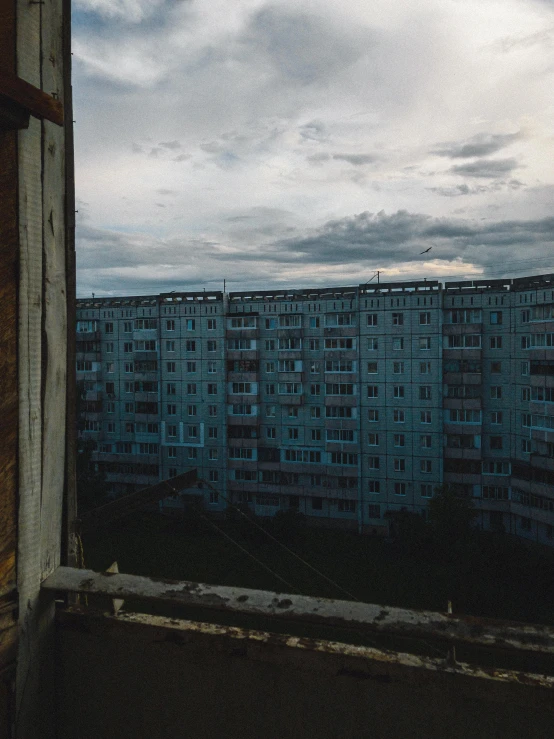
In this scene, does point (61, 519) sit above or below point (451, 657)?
above

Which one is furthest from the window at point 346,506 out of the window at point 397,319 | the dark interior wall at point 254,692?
the dark interior wall at point 254,692

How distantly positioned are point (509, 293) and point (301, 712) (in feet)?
105

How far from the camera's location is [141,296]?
37.2m

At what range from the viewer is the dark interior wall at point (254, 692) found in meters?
1.79

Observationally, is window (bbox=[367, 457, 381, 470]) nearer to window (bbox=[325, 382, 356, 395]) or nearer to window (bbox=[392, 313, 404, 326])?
window (bbox=[325, 382, 356, 395])

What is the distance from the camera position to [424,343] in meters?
31.8

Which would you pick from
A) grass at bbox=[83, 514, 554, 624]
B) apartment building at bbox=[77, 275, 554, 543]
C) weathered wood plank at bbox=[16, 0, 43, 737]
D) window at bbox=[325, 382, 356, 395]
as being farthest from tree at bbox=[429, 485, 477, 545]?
weathered wood plank at bbox=[16, 0, 43, 737]

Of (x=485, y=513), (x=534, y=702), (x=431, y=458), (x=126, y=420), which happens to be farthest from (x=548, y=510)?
(x=534, y=702)

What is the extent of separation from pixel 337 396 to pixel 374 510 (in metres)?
7.18

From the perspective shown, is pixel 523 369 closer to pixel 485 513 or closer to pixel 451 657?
pixel 485 513

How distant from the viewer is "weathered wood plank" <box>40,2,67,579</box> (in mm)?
2346

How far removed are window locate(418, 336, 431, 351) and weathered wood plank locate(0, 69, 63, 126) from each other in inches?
1220

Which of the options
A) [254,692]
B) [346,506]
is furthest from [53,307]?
[346,506]

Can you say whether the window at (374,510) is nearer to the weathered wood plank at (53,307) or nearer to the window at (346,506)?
the window at (346,506)
